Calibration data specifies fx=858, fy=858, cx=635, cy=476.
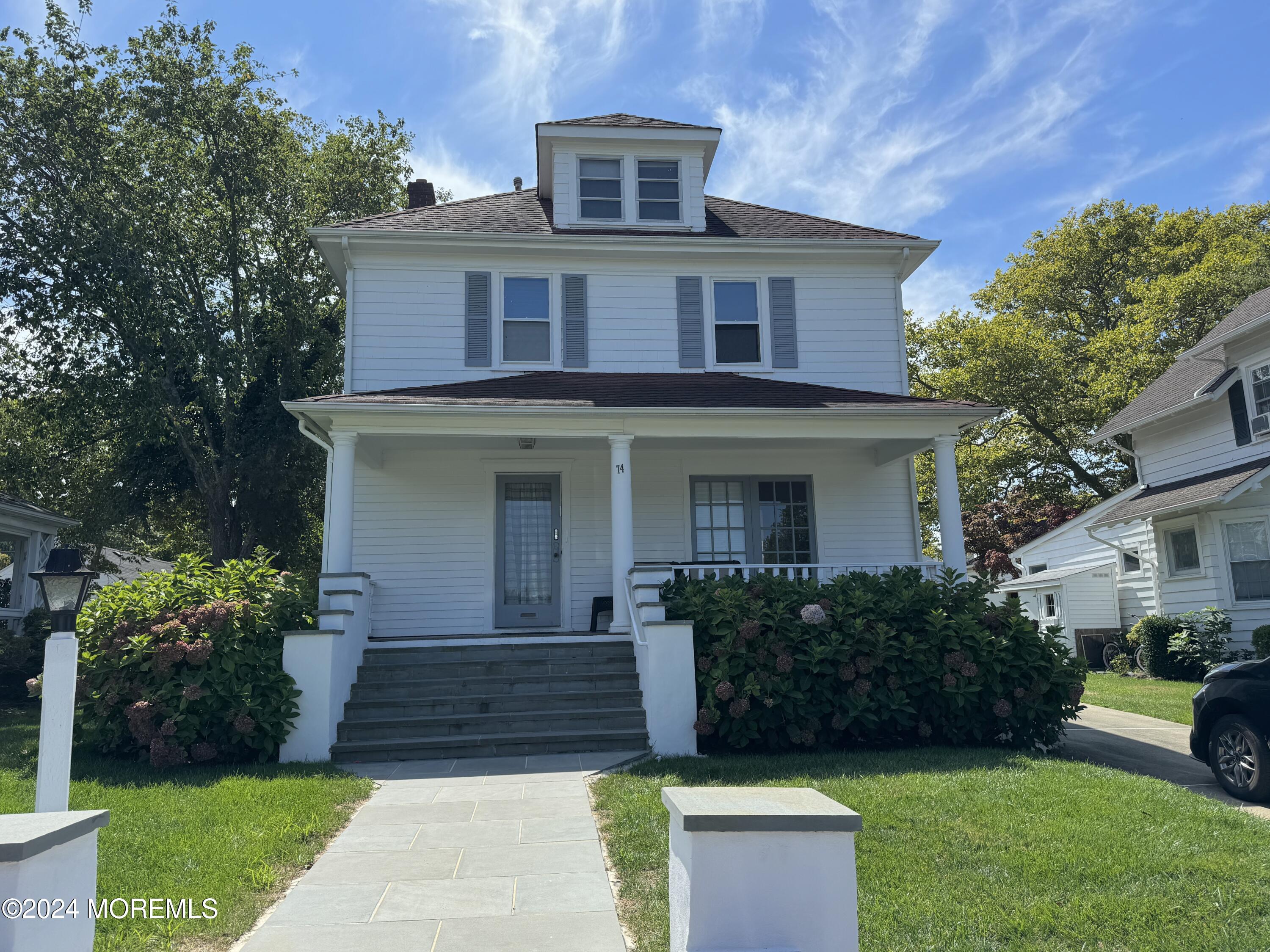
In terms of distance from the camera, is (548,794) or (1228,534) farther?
(1228,534)

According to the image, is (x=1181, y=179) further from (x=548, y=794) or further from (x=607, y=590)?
(x=548, y=794)

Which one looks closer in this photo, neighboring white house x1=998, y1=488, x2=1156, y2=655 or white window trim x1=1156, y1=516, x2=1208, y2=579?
white window trim x1=1156, y1=516, x2=1208, y2=579

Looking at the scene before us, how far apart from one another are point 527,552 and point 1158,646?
12.3 meters

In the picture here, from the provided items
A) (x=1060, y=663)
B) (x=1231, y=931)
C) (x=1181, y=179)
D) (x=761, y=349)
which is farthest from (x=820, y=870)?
(x=1181, y=179)

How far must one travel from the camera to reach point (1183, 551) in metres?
17.1

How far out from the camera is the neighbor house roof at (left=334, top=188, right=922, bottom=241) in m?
13.0

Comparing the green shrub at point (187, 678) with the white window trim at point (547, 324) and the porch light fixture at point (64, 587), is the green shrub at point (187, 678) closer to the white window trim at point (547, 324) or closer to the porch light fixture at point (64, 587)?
the porch light fixture at point (64, 587)

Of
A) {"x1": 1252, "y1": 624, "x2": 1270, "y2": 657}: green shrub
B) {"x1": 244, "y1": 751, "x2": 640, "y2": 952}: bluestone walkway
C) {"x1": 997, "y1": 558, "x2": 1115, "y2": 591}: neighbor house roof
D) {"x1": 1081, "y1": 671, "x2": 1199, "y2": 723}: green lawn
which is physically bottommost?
{"x1": 244, "y1": 751, "x2": 640, "y2": 952}: bluestone walkway

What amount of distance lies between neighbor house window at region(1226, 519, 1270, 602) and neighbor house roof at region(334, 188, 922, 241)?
834cm

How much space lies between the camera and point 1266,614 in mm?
15031

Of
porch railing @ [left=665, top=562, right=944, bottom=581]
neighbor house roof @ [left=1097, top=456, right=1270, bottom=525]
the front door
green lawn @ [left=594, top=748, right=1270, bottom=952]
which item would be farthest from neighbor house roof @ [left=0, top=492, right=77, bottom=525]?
neighbor house roof @ [left=1097, top=456, right=1270, bottom=525]

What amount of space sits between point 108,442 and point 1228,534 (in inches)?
916

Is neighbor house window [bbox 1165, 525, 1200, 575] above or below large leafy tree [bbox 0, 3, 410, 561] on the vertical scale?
below

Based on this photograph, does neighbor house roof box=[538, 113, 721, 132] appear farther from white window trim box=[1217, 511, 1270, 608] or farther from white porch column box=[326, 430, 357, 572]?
white window trim box=[1217, 511, 1270, 608]
